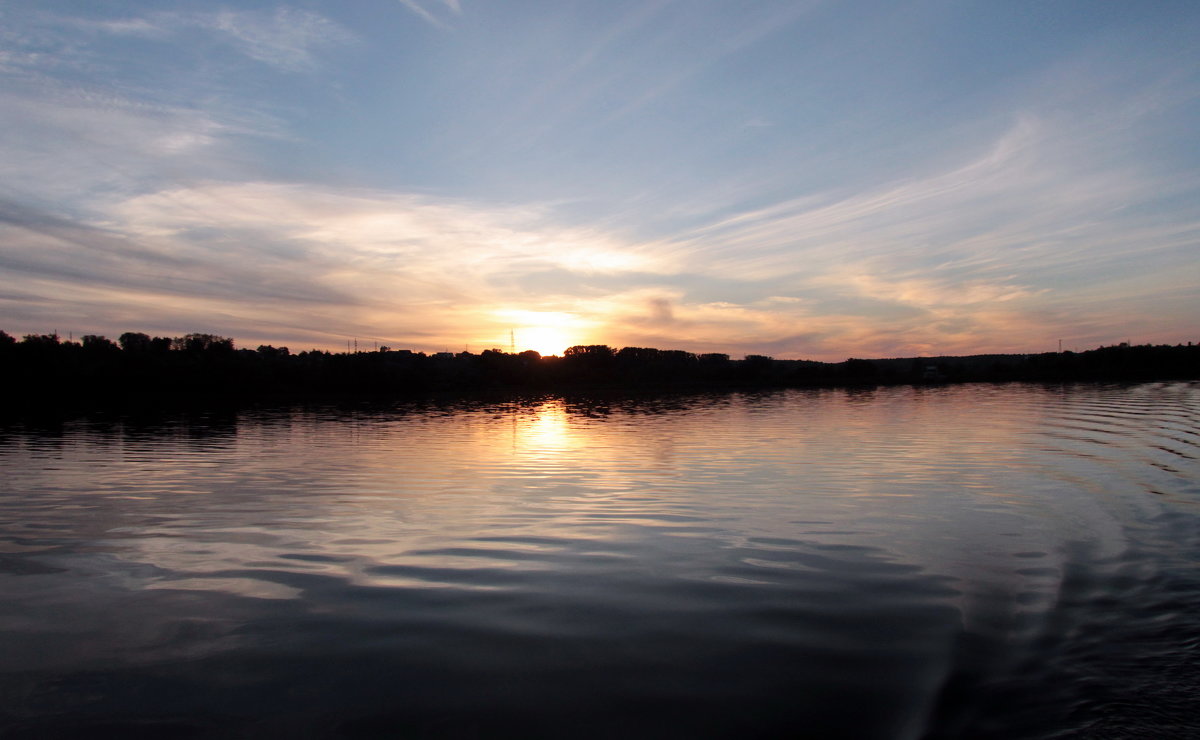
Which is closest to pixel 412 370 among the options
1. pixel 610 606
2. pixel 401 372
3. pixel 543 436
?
pixel 401 372

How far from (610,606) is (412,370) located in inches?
4709

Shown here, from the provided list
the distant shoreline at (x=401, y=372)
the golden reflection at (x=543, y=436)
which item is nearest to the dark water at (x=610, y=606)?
the golden reflection at (x=543, y=436)

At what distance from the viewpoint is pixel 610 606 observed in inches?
321

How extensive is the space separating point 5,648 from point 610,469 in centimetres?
1605

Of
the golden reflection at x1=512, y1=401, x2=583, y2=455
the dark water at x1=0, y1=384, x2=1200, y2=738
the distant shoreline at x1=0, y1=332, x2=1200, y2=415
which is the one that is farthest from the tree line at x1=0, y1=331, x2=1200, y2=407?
the dark water at x1=0, y1=384, x2=1200, y2=738

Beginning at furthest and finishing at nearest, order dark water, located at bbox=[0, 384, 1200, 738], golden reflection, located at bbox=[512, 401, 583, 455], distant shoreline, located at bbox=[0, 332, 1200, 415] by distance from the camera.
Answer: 1. distant shoreline, located at bbox=[0, 332, 1200, 415]
2. golden reflection, located at bbox=[512, 401, 583, 455]
3. dark water, located at bbox=[0, 384, 1200, 738]

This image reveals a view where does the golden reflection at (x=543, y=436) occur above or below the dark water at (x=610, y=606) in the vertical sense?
below

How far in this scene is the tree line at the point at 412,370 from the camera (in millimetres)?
92875

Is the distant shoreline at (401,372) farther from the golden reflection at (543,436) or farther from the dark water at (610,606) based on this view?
the dark water at (610,606)

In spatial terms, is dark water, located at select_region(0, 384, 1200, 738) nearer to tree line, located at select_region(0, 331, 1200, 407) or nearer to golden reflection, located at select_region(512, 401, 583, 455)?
golden reflection, located at select_region(512, 401, 583, 455)

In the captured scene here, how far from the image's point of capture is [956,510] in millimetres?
13883

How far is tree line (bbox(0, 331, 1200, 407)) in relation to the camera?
92875 mm

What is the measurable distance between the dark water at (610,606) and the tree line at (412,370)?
89.2 meters

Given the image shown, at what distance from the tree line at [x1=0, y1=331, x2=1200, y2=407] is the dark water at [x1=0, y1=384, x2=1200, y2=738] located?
8922cm
